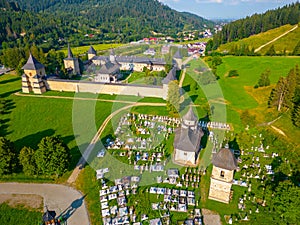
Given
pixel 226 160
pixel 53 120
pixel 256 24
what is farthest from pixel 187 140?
pixel 256 24

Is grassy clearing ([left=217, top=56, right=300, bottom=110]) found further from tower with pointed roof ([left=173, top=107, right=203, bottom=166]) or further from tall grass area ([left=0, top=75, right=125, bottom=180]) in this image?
tall grass area ([left=0, top=75, right=125, bottom=180])

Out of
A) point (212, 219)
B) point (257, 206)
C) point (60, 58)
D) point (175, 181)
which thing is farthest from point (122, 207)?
point (60, 58)

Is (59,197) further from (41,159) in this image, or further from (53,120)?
(53,120)

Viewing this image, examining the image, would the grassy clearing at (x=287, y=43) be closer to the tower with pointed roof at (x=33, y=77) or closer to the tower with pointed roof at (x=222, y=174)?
the tower with pointed roof at (x=33, y=77)

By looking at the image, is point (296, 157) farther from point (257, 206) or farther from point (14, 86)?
point (14, 86)

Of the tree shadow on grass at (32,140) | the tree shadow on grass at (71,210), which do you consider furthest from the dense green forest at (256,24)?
the tree shadow on grass at (71,210)

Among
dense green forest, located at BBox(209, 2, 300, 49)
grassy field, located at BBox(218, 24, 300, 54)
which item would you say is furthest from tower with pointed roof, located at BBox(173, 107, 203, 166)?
dense green forest, located at BBox(209, 2, 300, 49)
